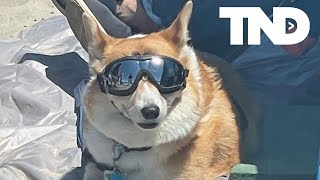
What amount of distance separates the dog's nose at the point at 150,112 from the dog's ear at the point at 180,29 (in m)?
0.25

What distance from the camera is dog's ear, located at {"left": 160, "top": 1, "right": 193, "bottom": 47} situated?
234 cm

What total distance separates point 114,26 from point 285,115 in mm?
784

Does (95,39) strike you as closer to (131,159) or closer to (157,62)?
(157,62)

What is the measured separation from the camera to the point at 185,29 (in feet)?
7.74

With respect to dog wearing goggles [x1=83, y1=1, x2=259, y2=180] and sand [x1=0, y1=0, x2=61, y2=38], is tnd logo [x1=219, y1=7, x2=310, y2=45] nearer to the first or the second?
dog wearing goggles [x1=83, y1=1, x2=259, y2=180]

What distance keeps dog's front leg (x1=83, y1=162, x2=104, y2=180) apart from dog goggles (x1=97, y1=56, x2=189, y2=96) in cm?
30

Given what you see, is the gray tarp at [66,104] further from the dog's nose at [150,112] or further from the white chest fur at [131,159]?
the dog's nose at [150,112]

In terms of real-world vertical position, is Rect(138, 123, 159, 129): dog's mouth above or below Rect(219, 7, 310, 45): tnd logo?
below

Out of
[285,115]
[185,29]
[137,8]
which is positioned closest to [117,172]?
[185,29]

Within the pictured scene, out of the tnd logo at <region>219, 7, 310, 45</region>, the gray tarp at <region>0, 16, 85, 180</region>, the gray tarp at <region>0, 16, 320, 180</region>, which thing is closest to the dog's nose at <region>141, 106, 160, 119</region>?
the gray tarp at <region>0, 16, 320, 180</region>

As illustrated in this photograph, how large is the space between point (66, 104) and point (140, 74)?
1017 millimetres

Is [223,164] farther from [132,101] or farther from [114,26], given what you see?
[114,26]

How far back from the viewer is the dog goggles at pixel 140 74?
2252mm

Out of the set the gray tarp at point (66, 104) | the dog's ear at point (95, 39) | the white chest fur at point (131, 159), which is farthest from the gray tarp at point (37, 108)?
the dog's ear at point (95, 39)
